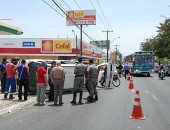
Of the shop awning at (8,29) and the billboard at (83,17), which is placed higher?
the billboard at (83,17)

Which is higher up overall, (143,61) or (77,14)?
(77,14)

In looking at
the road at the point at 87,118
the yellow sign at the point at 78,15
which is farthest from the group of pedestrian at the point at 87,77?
the yellow sign at the point at 78,15

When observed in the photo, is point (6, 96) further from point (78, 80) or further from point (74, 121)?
point (74, 121)

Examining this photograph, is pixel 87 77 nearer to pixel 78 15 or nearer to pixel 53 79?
pixel 53 79

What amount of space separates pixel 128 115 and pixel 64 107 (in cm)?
315

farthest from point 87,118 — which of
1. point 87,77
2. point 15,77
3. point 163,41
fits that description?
A: point 163,41

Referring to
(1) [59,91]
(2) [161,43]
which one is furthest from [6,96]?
(2) [161,43]

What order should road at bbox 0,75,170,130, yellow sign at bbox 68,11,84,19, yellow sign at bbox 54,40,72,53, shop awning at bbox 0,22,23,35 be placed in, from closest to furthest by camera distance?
road at bbox 0,75,170,130 < shop awning at bbox 0,22,23,35 < yellow sign at bbox 54,40,72,53 < yellow sign at bbox 68,11,84,19

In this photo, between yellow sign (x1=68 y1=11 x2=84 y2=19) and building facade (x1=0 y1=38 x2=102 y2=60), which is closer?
building facade (x1=0 y1=38 x2=102 y2=60)

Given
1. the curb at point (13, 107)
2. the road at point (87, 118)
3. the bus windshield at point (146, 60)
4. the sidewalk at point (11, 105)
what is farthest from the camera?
the bus windshield at point (146, 60)

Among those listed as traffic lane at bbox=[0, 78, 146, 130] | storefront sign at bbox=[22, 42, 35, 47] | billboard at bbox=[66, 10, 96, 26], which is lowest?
traffic lane at bbox=[0, 78, 146, 130]

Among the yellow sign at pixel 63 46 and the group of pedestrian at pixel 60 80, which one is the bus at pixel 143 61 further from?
the group of pedestrian at pixel 60 80

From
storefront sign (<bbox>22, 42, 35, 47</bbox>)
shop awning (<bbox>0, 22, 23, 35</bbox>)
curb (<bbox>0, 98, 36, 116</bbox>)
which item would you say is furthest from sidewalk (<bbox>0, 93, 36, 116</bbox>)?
storefront sign (<bbox>22, 42, 35, 47</bbox>)

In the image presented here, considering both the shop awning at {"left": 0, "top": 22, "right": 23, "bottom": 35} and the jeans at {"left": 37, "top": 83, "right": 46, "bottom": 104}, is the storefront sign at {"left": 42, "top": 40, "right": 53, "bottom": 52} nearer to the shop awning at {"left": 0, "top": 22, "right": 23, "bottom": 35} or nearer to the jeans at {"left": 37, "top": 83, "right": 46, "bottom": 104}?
the shop awning at {"left": 0, "top": 22, "right": 23, "bottom": 35}
